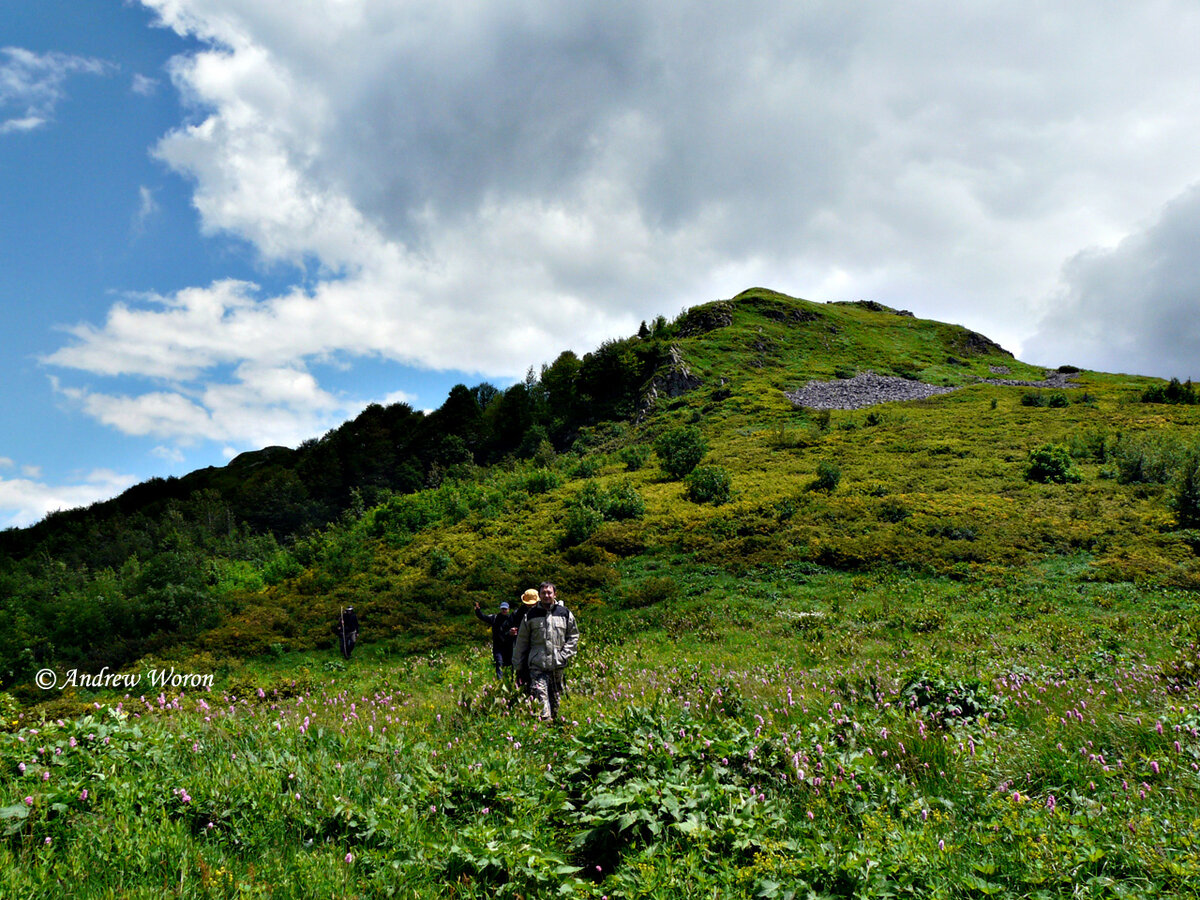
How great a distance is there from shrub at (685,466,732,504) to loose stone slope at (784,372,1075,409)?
25106mm

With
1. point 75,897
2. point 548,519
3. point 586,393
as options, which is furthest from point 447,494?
point 75,897

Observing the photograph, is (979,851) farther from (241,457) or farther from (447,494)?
(241,457)

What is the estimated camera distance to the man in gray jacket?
7.81m

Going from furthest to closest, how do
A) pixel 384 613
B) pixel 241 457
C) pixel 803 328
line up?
1. pixel 241 457
2. pixel 803 328
3. pixel 384 613

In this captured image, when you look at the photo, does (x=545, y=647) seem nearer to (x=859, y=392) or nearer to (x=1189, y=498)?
(x=1189, y=498)

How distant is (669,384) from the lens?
191ft

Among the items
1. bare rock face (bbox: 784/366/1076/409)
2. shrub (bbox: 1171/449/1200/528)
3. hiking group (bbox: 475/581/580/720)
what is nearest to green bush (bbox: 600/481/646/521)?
hiking group (bbox: 475/581/580/720)

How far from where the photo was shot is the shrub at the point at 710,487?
1096 inches

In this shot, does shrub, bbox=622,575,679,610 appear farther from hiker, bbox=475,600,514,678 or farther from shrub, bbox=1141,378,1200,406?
shrub, bbox=1141,378,1200,406

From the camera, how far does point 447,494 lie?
3919 centimetres

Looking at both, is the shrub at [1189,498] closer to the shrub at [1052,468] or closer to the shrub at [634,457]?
the shrub at [1052,468]

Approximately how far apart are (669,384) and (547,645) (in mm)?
52050

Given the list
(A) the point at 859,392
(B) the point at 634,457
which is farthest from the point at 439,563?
(A) the point at 859,392

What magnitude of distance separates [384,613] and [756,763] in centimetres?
1739
